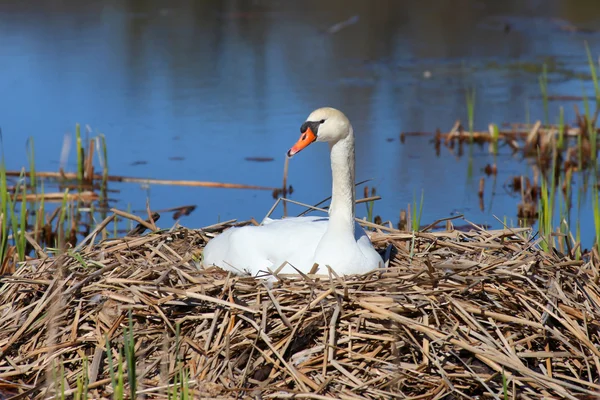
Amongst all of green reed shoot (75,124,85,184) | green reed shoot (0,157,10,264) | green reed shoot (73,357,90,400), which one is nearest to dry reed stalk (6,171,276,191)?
green reed shoot (75,124,85,184)

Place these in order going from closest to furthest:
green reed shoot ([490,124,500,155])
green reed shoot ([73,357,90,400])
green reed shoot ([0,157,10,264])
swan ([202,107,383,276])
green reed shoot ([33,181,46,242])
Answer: green reed shoot ([73,357,90,400]) < swan ([202,107,383,276]) < green reed shoot ([0,157,10,264]) < green reed shoot ([33,181,46,242]) < green reed shoot ([490,124,500,155])

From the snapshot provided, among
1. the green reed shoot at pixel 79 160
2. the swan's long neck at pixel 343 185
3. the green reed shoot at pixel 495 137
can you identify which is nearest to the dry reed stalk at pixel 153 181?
the green reed shoot at pixel 79 160

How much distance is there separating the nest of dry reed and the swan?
130 millimetres

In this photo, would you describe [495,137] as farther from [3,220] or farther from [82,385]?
[82,385]

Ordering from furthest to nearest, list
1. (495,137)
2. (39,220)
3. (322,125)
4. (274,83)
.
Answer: (274,83), (495,137), (39,220), (322,125)

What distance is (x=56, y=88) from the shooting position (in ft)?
33.1

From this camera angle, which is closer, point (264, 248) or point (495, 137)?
point (264, 248)

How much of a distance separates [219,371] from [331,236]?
0.85m

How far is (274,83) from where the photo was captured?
10.5 metres

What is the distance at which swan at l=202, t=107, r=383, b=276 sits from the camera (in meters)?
3.95

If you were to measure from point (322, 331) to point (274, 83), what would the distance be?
7.14 m

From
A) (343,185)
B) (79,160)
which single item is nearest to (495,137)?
(79,160)

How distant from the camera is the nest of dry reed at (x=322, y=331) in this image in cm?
340

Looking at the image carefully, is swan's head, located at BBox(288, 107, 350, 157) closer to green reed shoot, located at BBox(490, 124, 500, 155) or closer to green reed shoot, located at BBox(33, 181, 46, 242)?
green reed shoot, located at BBox(33, 181, 46, 242)
